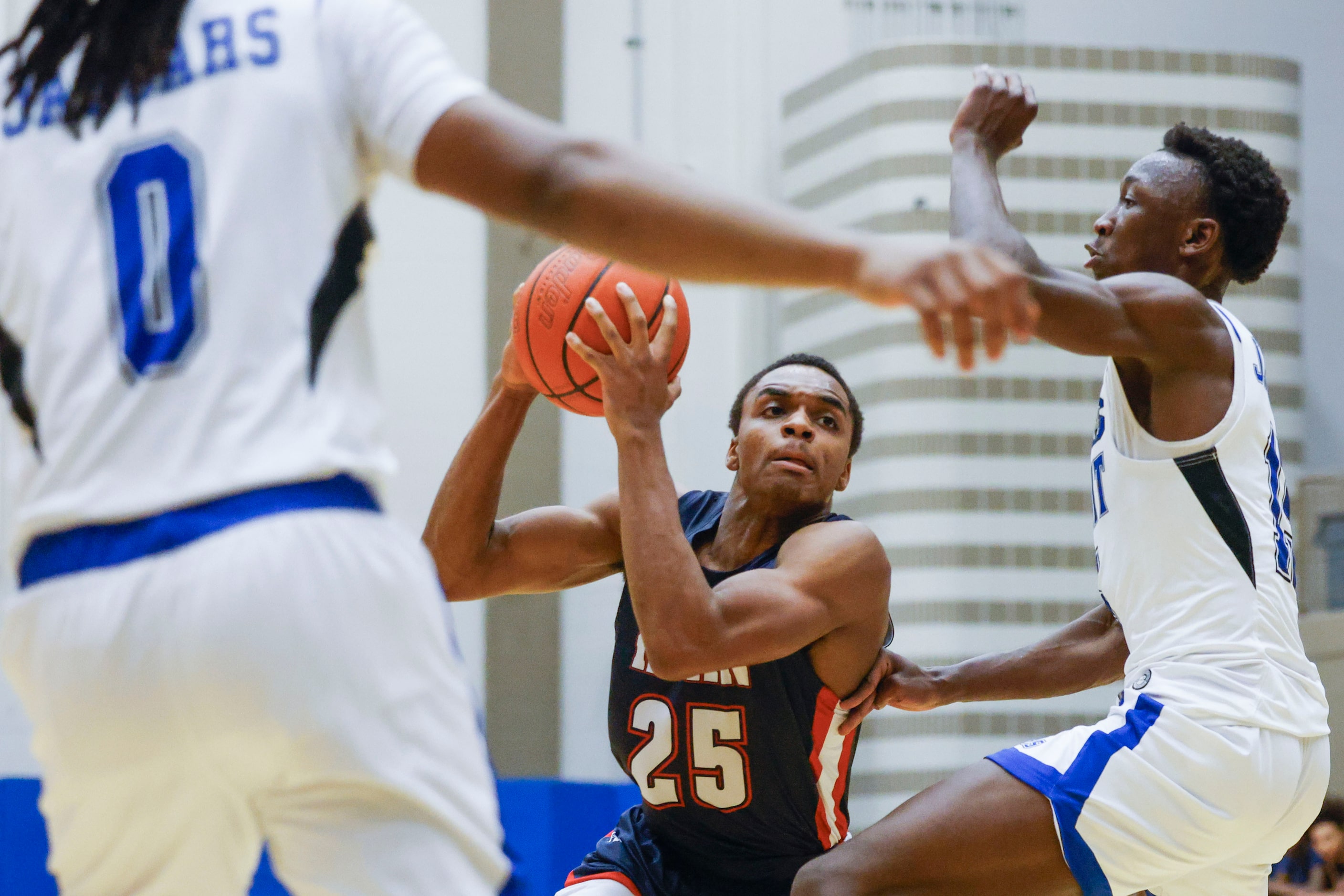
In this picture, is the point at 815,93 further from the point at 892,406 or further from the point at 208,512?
the point at 208,512

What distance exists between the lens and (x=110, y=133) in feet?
5.39

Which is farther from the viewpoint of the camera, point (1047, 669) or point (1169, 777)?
point (1047, 669)

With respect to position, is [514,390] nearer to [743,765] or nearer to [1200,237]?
[743,765]

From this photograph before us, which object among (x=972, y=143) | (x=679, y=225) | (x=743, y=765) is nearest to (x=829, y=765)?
(x=743, y=765)

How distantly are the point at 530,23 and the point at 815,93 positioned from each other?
9.99ft

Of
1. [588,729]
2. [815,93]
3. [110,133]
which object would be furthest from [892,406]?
[110,133]

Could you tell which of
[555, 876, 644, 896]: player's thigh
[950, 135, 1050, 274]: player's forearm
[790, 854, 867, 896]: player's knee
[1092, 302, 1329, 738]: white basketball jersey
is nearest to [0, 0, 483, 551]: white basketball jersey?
[790, 854, 867, 896]: player's knee

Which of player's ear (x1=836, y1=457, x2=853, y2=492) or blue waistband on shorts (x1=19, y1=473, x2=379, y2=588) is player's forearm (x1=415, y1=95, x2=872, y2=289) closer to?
blue waistband on shorts (x1=19, y1=473, x2=379, y2=588)

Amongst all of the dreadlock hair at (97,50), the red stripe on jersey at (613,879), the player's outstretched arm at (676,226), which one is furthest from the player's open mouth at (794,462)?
the dreadlock hair at (97,50)

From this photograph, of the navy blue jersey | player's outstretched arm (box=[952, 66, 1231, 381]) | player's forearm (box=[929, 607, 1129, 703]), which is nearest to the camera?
player's outstretched arm (box=[952, 66, 1231, 381])

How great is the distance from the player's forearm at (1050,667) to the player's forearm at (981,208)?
3.59ft

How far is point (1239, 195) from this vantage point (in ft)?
12.0

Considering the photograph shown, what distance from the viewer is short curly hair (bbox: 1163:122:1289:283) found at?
144 inches

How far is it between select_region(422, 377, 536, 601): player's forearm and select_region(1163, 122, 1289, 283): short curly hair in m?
1.80
